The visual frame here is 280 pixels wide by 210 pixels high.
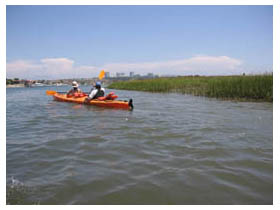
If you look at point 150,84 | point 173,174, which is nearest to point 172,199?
point 173,174

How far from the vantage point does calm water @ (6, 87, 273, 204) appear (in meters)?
2.68

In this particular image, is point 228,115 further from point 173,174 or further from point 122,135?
point 173,174

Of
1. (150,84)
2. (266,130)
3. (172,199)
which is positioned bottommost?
(172,199)

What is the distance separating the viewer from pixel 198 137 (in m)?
5.16

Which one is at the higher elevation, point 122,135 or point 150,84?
point 150,84

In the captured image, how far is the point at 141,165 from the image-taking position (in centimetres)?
356

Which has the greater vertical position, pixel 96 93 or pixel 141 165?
pixel 96 93

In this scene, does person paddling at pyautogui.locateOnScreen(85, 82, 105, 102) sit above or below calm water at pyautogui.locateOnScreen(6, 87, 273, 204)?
above

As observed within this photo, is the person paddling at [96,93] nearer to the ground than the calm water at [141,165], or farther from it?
farther from it

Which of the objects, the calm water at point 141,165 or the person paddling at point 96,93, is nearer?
the calm water at point 141,165

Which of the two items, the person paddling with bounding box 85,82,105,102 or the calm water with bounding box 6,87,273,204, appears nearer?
the calm water with bounding box 6,87,273,204

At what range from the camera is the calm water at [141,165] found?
2680 millimetres

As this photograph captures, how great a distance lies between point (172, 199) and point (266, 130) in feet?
14.2

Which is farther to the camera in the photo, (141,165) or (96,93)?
(96,93)
